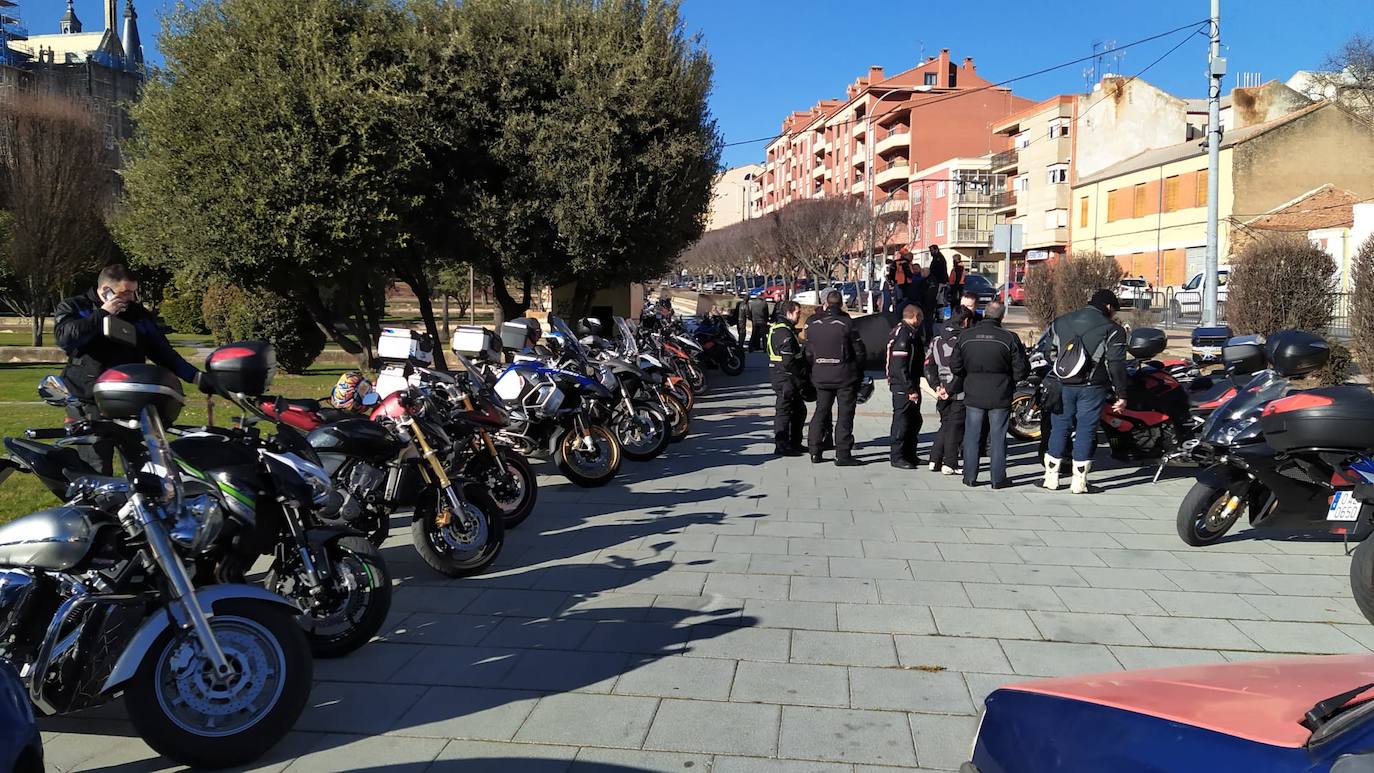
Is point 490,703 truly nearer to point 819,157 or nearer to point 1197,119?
point 1197,119

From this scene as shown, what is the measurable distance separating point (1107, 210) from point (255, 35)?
43.1 metres

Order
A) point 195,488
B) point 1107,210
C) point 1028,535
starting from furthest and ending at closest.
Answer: point 1107,210, point 1028,535, point 195,488

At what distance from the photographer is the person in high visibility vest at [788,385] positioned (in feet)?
33.8

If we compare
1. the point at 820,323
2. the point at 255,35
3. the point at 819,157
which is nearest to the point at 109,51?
the point at 819,157

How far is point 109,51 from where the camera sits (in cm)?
8425

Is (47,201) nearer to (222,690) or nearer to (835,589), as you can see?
(835,589)

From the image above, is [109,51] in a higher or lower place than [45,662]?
higher

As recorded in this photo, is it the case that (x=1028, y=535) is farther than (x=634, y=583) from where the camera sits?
Yes

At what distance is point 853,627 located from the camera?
196 inches

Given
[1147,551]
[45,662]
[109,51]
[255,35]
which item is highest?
[109,51]

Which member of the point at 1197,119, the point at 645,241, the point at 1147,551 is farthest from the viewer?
the point at 1197,119

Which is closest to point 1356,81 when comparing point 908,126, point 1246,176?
point 1246,176

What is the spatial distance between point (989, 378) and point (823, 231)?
4236 cm

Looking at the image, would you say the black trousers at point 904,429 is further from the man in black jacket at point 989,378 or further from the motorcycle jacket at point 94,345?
the motorcycle jacket at point 94,345
